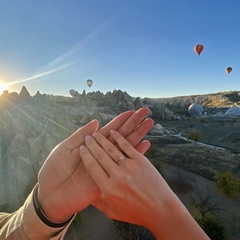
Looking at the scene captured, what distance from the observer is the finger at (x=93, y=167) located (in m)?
1.72

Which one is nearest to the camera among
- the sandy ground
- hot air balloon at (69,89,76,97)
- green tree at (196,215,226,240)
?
green tree at (196,215,226,240)

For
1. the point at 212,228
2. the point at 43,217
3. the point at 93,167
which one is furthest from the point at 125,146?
the point at 212,228

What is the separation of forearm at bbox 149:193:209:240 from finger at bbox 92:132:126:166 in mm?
435

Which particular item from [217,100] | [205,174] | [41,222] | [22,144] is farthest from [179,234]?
[217,100]

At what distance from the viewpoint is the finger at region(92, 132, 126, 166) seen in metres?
1.76

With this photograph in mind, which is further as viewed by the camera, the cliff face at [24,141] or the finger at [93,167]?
the cliff face at [24,141]

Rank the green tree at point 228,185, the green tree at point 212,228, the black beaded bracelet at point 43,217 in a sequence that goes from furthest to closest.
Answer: the green tree at point 228,185
the green tree at point 212,228
the black beaded bracelet at point 43,217

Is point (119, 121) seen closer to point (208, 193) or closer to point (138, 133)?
point (138, 133)

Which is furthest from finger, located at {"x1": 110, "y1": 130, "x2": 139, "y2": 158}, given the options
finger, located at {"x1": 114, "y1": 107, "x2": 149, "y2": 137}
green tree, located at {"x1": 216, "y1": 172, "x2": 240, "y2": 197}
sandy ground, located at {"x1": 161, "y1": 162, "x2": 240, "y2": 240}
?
green tree, located at {"x1": 216, "y1": 172, "x2": 240, "y2": 197}

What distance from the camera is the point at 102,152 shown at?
6.06 ft

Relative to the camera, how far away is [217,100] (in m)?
121

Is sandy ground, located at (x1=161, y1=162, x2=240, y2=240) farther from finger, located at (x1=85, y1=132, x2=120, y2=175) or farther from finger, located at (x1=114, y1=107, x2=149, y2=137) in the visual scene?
finger, located at (x1=85, y1=132, x2=120, y2=175)

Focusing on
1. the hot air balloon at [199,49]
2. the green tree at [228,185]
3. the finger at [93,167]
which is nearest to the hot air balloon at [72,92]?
the hot air balloon at [199,49]

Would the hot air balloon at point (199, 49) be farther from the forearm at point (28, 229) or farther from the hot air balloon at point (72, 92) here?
the hot air balloon at point (72, 92)
